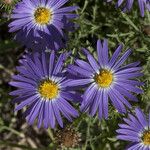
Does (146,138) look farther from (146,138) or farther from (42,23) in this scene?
(42,23)

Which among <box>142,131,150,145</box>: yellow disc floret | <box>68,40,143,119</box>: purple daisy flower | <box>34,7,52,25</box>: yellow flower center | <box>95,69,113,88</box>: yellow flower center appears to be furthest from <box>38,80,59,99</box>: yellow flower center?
<box>142,131,150,145</box>: yellow disc floret

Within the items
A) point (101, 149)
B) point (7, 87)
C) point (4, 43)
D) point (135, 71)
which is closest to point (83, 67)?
point (135, 71)

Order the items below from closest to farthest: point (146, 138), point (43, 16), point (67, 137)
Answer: point (67, 137), point (146, 138), point (43, 16)

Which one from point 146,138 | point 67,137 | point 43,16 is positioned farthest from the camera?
point 43,16

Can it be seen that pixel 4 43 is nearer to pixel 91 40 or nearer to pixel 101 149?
pixel 91 40

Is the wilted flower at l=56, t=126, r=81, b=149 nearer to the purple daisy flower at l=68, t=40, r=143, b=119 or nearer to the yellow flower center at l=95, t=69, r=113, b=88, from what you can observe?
the purple daisy flower at l=68, t=40, r=143, b=119

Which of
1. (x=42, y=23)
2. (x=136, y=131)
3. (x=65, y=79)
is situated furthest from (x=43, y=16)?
(x=136, y=131)
